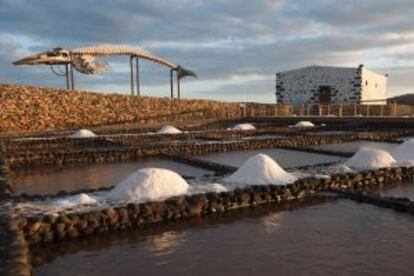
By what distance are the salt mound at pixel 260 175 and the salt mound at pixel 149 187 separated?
1356mm

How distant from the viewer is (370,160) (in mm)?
11922

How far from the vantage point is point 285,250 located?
262 inches

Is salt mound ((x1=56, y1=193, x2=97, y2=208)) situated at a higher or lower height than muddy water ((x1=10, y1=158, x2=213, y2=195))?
higher

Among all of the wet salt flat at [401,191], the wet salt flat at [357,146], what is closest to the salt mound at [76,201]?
the wet salt flat at [401,191]

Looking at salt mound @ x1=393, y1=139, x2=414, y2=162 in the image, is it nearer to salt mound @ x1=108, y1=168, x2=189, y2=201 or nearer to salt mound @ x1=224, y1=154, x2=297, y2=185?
salt mound @ x1=224, y1=154, x2=297, y2=185

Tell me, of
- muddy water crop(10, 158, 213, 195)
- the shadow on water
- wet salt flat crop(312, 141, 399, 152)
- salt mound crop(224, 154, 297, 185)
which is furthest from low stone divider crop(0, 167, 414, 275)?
wet salt flat crop(312, 141, 399, 152)

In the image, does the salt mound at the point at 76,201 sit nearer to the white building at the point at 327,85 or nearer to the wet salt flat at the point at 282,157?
the wet salt flat at the point at 282,157

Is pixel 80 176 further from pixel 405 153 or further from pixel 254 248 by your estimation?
pixel 405 153

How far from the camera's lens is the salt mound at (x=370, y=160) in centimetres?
1182

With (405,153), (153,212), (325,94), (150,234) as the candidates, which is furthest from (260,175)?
(325,94)

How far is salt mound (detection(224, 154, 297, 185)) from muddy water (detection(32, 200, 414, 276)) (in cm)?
136

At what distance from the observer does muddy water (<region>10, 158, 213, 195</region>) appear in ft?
38.9

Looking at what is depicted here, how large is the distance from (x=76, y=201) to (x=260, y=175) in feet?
11.3

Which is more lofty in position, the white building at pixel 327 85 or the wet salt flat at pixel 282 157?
the white building at pixel 327 85
